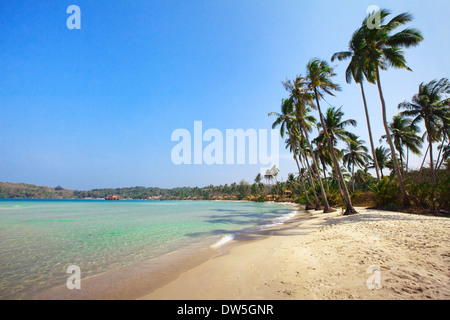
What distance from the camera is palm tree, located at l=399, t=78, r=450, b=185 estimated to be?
22.5 meters

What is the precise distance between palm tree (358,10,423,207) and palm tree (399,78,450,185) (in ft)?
40.6

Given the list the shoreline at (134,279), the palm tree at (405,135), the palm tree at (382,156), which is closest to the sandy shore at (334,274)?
the shoreline at (134,279)

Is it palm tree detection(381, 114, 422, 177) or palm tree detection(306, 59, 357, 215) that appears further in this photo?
palm tree detection(381, 114, 422, 177)

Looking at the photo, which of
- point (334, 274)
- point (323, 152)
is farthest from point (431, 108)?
point (334, 274)

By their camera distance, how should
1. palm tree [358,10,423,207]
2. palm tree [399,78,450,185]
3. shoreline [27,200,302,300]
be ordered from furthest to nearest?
palm tree [399,78,450,185] → palm tree [358,10,423,207] → shoreline [27,200,302,300]

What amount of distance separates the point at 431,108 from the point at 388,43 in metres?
13.5

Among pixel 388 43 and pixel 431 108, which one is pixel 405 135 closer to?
pixel 431 108

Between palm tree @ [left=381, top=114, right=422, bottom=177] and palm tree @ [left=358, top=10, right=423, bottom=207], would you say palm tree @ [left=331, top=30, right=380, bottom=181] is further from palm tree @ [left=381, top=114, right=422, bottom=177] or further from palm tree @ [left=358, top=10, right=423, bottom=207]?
palm tree @ [left=381, top=114, right=422, bottom=177]

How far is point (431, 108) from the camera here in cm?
2278

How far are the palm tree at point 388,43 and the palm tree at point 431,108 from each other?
488 inches

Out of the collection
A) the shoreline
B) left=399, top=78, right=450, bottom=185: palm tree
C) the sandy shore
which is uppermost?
left=399, top=78, right=450, bottom=185: palm tree

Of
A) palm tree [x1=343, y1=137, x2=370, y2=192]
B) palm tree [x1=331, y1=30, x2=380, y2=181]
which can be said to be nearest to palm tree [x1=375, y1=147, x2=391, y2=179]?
palm tree [x1=343, y1=137, x2=370, y2=192]
